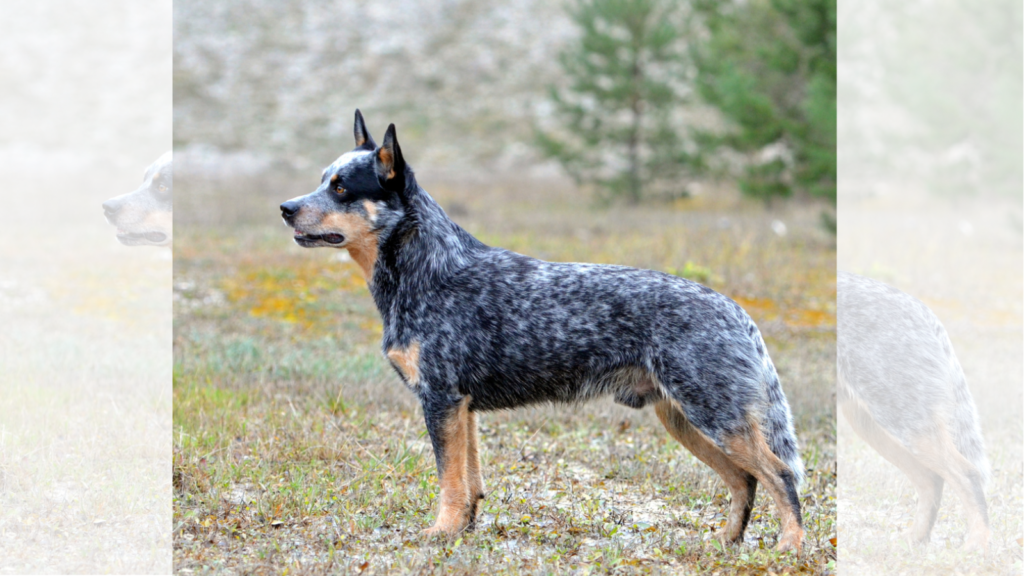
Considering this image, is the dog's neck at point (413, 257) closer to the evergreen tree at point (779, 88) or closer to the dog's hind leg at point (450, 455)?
the dog's hind leg at point (450, 455)

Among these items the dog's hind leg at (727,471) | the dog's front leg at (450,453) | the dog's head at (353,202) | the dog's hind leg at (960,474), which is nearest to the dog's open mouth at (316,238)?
the dog's head at (353,202)

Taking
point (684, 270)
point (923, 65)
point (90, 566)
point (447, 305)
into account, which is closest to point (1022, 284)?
point (684, 270)

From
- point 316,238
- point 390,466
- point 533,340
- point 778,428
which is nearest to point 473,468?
point 533,340

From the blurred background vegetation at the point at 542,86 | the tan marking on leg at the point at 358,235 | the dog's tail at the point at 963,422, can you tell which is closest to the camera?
the tan marking on leg at the point at 358,235

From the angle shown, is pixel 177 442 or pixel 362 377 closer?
pixel 177 442

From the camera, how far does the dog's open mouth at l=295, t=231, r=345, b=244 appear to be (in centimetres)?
499

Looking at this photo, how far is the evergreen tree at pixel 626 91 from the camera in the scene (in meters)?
23.0

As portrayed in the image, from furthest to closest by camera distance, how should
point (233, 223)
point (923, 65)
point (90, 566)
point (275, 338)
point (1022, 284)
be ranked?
point (923, 65) → point (233, 223) → point (1022, 284) → point (275, 338) → point (90, 566)

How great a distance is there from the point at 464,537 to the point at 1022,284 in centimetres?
1476

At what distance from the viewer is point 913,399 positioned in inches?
203

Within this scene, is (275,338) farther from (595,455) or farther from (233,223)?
(233,223)

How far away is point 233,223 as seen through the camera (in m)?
19.7

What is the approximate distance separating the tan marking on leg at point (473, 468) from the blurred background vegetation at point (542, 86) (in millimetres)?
14403

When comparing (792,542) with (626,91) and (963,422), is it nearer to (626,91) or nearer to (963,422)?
(963,422)
